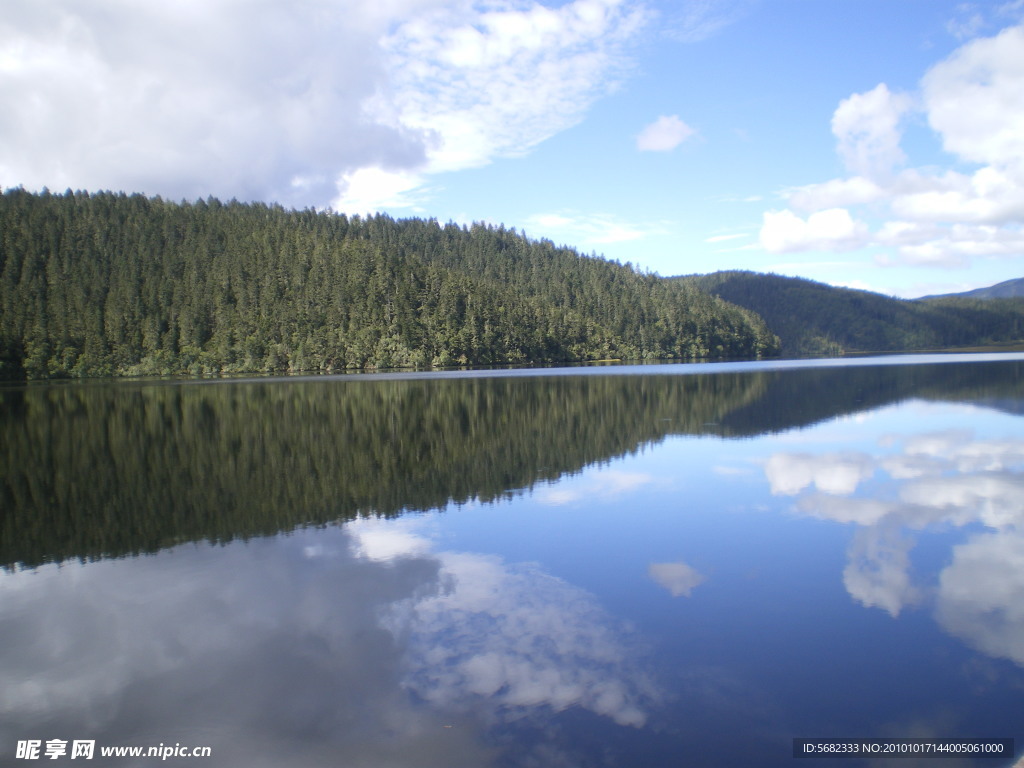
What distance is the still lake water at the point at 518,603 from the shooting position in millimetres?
6840

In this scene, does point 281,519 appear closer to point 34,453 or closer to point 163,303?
point 34,453

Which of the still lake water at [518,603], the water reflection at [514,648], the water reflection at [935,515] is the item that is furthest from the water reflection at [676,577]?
the water reflection at [935,515]

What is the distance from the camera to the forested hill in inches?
4847

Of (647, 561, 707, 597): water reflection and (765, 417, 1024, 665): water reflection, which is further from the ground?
(765, 417, 1024, 665): water reflection

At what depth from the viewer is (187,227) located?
158750 mm

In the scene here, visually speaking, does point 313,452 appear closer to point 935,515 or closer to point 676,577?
point 676,577

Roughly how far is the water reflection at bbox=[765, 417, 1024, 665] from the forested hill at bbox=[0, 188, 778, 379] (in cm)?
10411

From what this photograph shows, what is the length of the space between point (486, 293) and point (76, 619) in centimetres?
13470

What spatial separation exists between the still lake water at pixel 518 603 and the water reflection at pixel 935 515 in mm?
73

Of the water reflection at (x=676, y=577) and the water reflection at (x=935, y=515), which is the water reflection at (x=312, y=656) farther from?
the water reflection at (x=935, y=515)

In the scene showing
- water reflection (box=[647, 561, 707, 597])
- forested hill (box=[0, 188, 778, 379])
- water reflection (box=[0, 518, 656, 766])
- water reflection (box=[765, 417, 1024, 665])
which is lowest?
water reflection (box=[0, 518, 656, 766])

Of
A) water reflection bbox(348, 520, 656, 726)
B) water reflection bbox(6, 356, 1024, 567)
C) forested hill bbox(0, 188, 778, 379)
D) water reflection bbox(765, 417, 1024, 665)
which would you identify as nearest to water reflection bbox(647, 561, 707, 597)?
water reflection bbox(348, 520, 656, 726)

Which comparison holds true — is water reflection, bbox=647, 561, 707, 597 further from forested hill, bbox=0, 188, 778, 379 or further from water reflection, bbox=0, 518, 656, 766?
forested hill, bbox=0, 188, 778, 379

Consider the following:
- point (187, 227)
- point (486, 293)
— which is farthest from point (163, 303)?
point (486, 293)
